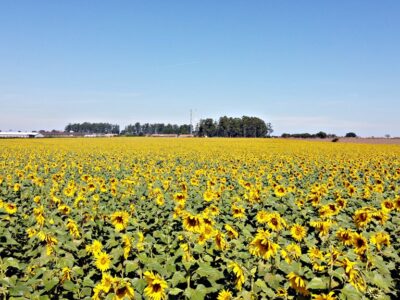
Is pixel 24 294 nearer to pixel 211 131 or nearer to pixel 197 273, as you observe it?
pixel 197 273

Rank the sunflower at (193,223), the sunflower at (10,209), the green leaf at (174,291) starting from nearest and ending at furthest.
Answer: the green leaf at (174,291) < the sunflower at (193,223) < the sunflower at (10,209)

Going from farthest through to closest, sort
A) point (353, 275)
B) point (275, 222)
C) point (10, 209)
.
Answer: point (10, 209)
point (275, 222)
point (353, 275)

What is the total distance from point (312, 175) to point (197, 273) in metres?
10.5

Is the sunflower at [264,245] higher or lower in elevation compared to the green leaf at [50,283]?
higher

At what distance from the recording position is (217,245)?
3705 millimetres

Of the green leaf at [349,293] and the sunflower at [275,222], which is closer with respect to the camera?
the green leaf at [349,293]

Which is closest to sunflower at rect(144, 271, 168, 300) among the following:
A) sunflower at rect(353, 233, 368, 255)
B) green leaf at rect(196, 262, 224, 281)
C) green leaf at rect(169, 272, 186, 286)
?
green leaf at rect(169, 272, 186, 286)

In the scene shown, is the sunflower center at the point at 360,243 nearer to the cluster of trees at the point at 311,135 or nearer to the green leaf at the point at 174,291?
the green leaf at the point at 174,291

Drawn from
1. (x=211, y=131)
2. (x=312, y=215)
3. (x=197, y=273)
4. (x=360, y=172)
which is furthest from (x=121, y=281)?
(x=211, y=131)

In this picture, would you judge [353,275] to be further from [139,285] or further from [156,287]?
[139,285]

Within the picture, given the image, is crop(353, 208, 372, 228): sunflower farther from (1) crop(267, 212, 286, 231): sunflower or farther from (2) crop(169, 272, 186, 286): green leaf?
(2) crop(169, 272, 186, 286): green leaf

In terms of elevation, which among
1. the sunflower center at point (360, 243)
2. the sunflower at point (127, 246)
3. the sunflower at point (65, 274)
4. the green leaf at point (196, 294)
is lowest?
the sunflower at point (65, 274)

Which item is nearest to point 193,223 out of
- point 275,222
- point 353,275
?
point 275,222

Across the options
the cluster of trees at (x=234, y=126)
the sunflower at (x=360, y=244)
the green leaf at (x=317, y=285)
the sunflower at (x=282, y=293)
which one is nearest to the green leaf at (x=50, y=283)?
the sunflower at (x=282, y=293)
